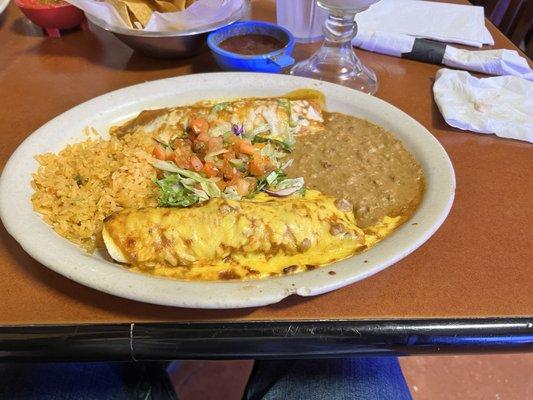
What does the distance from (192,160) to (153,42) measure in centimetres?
56

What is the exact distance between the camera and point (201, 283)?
2.91 ft

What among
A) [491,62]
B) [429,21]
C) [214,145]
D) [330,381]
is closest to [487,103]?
[491,62]

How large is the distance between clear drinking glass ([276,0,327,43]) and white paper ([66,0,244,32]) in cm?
24

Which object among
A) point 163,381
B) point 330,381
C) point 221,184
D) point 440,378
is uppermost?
point 221,184

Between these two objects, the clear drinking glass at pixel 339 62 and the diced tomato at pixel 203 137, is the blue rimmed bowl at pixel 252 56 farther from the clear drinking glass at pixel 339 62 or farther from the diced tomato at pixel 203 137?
the diced tomato at pixel 203 137

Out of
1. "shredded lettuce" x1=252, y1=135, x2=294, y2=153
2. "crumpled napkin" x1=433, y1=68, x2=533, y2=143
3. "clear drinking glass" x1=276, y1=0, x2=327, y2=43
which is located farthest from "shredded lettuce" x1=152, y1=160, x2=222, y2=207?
"clear drinking glass" x1=276, y1=0, x2=327, y2=43

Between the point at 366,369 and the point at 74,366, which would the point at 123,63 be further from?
the point at 366,369

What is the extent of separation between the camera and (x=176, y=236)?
0.97m

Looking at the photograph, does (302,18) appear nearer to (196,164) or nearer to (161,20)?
(161,20)

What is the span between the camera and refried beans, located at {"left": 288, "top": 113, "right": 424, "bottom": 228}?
1134 mm

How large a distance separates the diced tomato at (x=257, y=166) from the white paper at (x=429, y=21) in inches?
32.2

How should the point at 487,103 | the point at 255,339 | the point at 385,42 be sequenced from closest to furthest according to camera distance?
the point at 255,339 < the point at 487,103 < the point at 385,42

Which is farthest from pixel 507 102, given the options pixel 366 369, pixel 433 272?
pixel 366 369

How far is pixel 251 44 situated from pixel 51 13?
764 millimetres
